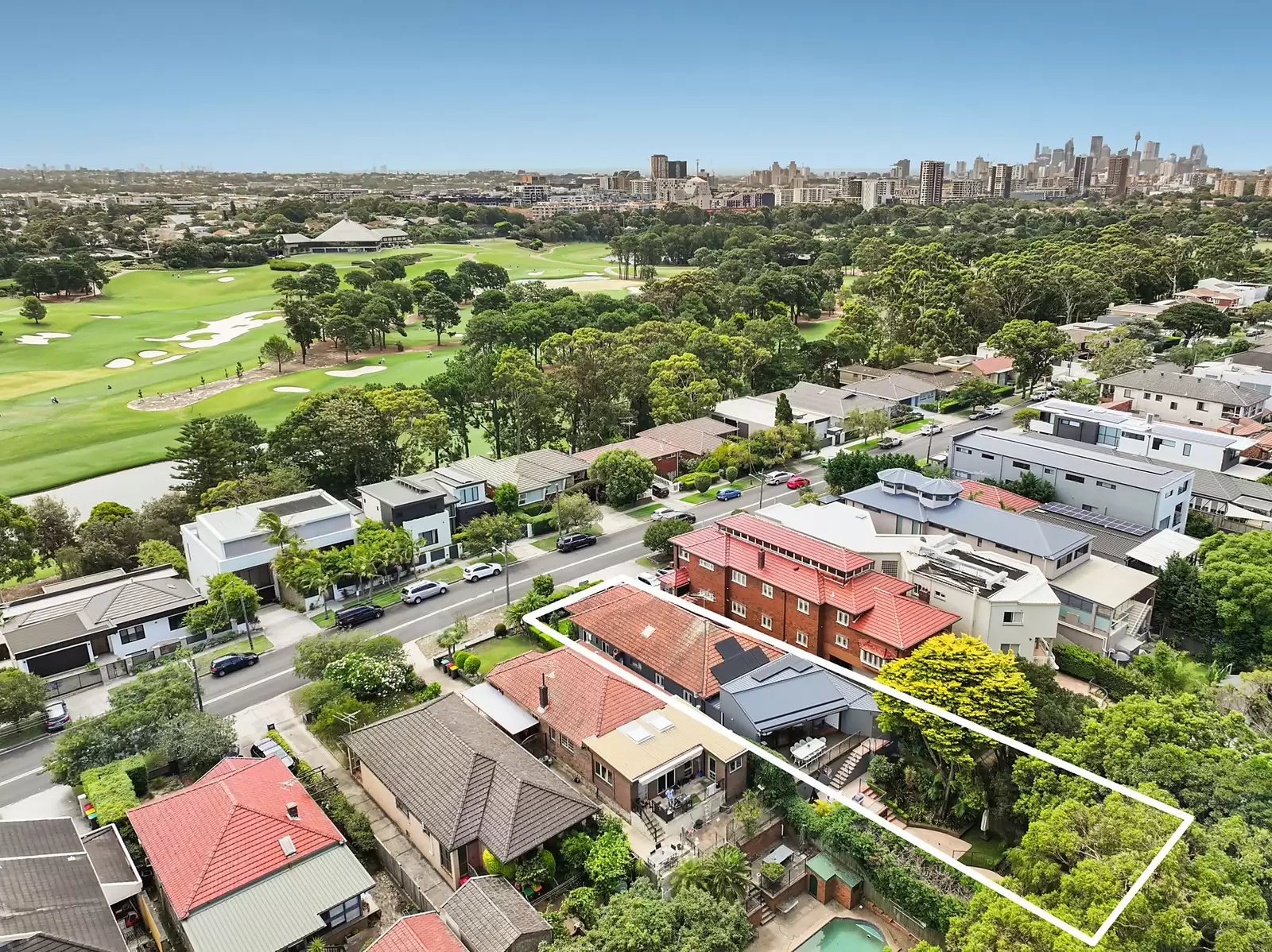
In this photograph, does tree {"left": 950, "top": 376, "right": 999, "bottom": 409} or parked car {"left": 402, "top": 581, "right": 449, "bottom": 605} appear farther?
tree {"left": 950, "top": 376, "right": 999, "bottom": 409}

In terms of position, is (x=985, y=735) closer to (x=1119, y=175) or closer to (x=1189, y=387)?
(x=1189, y=387)

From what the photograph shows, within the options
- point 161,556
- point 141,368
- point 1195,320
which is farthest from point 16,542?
point 1195,320

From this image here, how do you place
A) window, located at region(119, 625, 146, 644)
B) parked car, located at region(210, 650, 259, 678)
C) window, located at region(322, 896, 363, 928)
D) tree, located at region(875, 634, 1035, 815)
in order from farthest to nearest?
window, located at region(119, 625, 146, 644)
parked car, located at region(210, 650, 259, 678)
tree, located at region(875, 634, 1035, 815)
window, located at region(322, 896, 363, 928)

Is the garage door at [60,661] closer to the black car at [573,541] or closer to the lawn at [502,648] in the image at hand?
the lawn at [502,648]

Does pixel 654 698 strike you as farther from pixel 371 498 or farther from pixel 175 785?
pixel 371 498

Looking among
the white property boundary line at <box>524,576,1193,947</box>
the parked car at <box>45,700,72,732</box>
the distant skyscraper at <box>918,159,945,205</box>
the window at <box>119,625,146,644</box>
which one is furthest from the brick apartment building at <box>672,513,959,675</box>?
the distant skyscraper at <box>918,159,945,205</box>

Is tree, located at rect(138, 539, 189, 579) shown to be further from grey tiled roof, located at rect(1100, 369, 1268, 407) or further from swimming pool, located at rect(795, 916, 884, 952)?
grey tiled roof, located at rect(1100, 369, 1268, 407)
